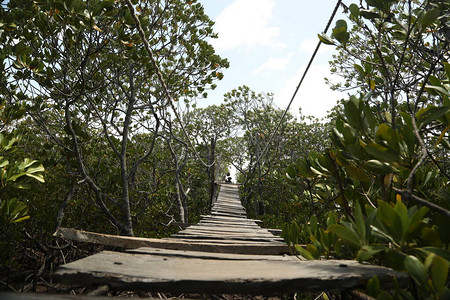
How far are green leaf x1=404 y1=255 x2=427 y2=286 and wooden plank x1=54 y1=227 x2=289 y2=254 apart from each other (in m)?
1.12

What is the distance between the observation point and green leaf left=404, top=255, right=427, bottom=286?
75 centimetres

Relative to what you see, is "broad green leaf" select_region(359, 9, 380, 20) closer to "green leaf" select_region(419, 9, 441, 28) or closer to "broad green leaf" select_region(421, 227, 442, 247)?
"green leaf" select_region(419, 9, 441, 28)

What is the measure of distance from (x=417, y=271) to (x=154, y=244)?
4.36 feet

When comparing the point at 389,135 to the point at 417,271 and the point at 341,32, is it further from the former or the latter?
the point at 341,32

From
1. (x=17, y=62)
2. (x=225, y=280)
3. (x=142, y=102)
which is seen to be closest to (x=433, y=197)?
(x=225, y=280)

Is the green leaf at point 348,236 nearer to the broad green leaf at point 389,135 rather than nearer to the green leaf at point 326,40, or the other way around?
the broad green leaf at point 389,135

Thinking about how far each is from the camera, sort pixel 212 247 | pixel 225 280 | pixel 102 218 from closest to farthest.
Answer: pixel 225 280 < pixel 212 247 < pixel 102 218

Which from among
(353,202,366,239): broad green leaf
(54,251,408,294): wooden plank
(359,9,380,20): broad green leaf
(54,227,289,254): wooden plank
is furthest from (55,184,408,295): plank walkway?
(359,9,380,20): broad green leaf

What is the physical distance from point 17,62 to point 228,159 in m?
13.8

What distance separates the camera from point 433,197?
166 cm

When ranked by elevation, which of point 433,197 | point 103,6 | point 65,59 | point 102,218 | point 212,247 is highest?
point 103,6

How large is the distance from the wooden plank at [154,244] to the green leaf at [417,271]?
1.12 metres

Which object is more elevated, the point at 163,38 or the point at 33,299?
the point at 163,38

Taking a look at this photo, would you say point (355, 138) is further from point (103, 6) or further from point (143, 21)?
point (143, 21)
